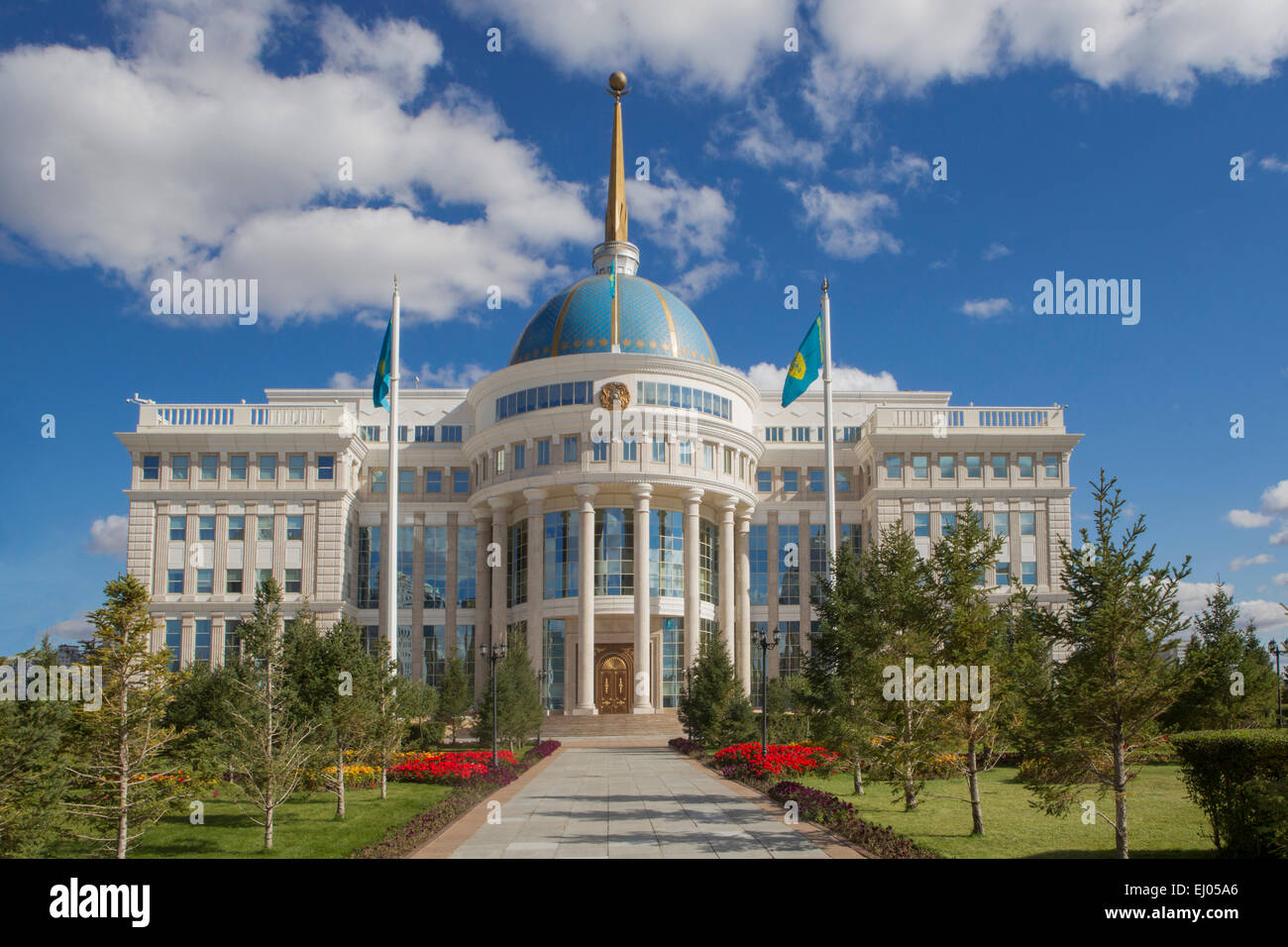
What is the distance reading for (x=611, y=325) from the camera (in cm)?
6038

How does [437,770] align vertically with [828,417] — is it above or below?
below

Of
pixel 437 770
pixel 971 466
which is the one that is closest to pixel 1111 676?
pixel 437 770

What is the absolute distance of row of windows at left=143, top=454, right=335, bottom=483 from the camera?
6097 centimetres

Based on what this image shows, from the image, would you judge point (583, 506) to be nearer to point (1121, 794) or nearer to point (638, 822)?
point (638, 822)

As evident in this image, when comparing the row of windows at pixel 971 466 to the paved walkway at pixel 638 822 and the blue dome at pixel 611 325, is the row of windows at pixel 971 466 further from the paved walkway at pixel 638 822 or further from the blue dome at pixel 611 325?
the paved walkway at pixel 638 822

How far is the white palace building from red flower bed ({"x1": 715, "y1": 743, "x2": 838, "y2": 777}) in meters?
23.1

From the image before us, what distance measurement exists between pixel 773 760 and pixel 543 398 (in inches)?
1346

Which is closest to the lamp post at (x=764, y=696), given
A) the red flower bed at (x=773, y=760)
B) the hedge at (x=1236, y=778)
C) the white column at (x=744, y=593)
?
the red flower bed at (x=773, y=760)

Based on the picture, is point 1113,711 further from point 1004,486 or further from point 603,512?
point 1004,486

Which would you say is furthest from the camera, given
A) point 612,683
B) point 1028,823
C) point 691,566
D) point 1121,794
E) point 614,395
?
point 612,683

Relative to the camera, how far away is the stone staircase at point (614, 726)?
53062mm
